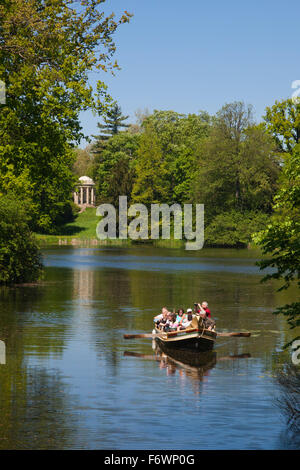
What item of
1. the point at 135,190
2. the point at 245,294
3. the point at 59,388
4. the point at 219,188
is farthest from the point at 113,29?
the point at 135,190

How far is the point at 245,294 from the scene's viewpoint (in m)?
56.8

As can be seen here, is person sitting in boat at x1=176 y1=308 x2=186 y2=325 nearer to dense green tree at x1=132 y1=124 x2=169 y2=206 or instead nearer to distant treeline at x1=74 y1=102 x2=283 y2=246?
distant treeline at x1=74 y1=102 x2=283 y2=246

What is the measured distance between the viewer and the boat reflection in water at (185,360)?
94.7ft

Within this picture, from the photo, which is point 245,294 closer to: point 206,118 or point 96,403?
point 96,403

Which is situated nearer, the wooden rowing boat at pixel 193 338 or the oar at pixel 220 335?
the wooden rowing boat at pixel 193 338

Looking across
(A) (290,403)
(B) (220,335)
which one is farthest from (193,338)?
(A) (290,403)

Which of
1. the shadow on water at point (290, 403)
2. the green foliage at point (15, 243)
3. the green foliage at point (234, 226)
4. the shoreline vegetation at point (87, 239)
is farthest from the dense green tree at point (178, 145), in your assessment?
the shadow on water at point (290, 403)

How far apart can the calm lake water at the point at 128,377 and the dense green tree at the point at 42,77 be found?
835cm

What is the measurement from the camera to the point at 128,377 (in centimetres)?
2742

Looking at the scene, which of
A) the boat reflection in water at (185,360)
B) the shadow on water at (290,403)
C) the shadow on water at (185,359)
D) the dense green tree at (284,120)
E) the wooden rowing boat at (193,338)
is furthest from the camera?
the dense green tree at (284,120)

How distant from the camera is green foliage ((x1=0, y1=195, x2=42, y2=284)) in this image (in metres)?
53.5

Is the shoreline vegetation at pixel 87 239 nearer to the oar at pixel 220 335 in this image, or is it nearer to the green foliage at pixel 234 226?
the green foliage at pixel 234 226

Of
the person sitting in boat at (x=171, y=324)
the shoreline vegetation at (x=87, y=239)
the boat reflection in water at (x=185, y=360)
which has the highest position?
the shoreline vegetation at (x=87, y=239)

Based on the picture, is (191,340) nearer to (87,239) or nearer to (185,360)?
(185,360)
